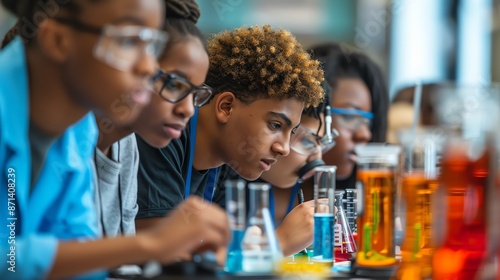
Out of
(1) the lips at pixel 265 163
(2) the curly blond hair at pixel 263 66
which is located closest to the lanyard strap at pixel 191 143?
(2) the curly blond hair at pixel 263 66

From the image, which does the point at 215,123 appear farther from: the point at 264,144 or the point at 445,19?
A: the point at 445,19

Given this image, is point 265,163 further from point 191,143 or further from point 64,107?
point 64,107

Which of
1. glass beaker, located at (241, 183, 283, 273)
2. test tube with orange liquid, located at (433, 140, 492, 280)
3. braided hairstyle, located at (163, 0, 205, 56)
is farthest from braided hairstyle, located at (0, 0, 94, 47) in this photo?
test tube with orange liquid, located at (433, 140, 492, 280)

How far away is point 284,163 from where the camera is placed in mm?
2926

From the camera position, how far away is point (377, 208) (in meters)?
1.76

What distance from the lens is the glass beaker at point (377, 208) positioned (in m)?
1.75

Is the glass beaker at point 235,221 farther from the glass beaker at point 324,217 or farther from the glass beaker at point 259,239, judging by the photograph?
the glass beaker at point 324,217

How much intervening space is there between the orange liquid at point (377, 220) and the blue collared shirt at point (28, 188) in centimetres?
64

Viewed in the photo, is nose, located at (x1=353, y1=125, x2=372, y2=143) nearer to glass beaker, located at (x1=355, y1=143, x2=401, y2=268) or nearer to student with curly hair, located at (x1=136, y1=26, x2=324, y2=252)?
student with curly hair, located at (x1=136, y1=26, x2=324, y2=252)

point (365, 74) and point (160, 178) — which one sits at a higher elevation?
point (365, 74)

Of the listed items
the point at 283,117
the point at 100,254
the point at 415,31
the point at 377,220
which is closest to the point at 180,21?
the point at 283,117

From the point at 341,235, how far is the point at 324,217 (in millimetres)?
273

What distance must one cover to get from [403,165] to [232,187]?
18.8 inches

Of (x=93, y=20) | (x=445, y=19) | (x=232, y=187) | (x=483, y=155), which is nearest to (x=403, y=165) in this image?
(x=483, y=155)
